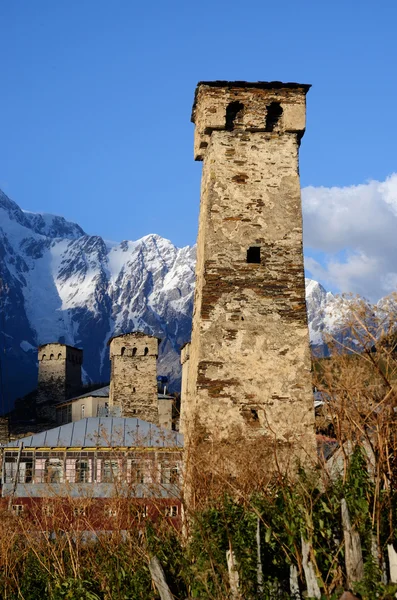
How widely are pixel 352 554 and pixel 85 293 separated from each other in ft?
478

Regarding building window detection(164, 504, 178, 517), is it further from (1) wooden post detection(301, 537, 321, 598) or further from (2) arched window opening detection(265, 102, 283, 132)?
(2) arched window opening detection(265, 102, 283, 132)

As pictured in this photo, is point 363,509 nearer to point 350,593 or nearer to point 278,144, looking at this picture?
point 350,593

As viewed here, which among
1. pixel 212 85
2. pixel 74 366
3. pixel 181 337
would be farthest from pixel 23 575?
pixel 181 337

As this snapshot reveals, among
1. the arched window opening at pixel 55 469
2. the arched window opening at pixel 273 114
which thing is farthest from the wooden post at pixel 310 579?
the arched window opening at pixel 55 469

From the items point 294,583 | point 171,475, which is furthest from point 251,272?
point 294,583

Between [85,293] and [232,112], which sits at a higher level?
[85,293]

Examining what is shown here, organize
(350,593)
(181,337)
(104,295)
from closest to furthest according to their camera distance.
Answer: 1. (350,593)
2. (181,337)
3. (104,295)

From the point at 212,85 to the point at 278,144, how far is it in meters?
1.41

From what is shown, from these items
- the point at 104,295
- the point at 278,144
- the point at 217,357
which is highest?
the point at 104,295

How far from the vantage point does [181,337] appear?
134750 mm

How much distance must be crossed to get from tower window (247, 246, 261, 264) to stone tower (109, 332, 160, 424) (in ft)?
85.8

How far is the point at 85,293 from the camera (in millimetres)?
151625

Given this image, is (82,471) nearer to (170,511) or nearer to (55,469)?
(55,469)

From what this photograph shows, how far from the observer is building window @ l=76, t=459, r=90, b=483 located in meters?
21.0
